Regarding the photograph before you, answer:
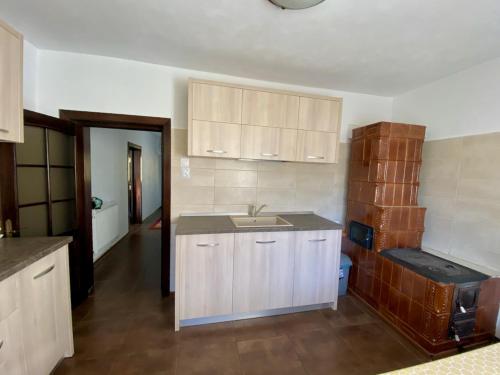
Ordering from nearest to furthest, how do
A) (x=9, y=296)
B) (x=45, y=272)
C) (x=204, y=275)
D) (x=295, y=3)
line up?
(x=9, y=296) < (x=295, y=3) < (x=45, y=272) < (x=204, y=275)

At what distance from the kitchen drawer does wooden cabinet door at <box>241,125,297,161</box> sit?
67.2 inches

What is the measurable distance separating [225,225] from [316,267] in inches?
39.0

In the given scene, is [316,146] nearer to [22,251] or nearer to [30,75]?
[22,251]

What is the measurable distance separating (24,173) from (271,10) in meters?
2.16

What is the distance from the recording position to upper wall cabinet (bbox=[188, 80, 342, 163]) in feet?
6.52

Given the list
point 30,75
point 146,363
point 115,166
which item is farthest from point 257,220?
point 115,166

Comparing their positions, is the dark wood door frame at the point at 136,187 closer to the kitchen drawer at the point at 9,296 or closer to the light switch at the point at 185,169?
the light switch at the point at 185,169

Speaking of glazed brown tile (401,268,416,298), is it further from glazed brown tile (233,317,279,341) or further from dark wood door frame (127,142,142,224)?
dark wood door frame (127,142,142,224)

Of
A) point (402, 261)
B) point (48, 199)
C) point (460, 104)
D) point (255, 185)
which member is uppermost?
point (460, 104)

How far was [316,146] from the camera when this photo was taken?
2.26m

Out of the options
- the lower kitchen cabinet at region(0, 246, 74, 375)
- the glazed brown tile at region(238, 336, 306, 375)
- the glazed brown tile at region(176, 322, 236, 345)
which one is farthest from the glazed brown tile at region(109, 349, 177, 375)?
the glazed brown tile at region(238, 336, 306, 375)

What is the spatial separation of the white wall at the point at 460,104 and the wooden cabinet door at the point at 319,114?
3.40 ft

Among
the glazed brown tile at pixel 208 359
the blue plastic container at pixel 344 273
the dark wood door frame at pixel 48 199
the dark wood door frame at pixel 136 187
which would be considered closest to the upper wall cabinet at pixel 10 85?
the dark wood door frame at pixel 48 199

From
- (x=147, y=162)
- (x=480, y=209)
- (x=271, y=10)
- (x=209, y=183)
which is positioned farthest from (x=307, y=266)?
(x=147, y=162)
